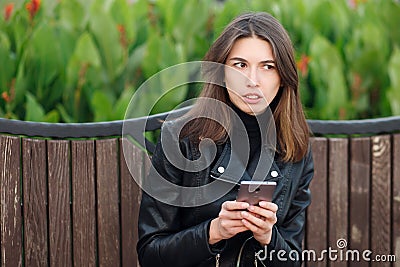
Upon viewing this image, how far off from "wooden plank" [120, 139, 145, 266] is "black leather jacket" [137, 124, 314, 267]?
404 millimetres

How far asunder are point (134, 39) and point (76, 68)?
0.59 m

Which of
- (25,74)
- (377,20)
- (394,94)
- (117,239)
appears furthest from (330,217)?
(25,74)

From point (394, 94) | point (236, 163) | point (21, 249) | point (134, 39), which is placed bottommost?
point (21, 249)

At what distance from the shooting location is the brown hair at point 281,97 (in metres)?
2.95

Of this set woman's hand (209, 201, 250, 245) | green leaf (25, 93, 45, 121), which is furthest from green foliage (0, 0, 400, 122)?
woman's hand (209, 201, 250, 245)

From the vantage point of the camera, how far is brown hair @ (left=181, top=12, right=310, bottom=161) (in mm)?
2949

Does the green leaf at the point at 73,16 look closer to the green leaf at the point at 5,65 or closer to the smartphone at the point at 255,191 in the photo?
the green leaf at the point at 5,65

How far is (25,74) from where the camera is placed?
3910 millimetres

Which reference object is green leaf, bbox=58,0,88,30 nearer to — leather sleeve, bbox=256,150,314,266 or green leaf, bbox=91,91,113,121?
green leaf, bbox=91,91,113,121

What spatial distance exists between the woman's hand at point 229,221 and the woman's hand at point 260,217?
2 cm

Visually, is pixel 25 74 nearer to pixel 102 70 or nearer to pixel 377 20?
pixel 102 70

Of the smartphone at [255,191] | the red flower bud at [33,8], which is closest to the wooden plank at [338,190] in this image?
the smartphone at [255,191]

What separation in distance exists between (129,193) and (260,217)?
2.80ft

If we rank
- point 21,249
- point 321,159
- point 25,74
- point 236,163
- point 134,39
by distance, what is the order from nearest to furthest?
1. point 236,163
2. point 21,249
3. point 321,159
4. point 25,74
5. point 134,39
